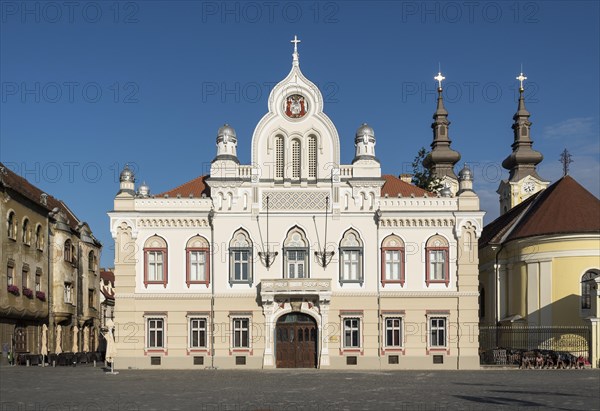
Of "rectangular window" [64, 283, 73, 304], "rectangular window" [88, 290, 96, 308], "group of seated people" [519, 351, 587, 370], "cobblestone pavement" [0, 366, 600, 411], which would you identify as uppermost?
"rectangular window" [64, 283, 73, 304]

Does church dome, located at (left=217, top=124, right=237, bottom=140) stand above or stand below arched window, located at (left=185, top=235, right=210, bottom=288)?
above

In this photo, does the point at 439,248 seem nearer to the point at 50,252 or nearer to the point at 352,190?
the point at 352,190

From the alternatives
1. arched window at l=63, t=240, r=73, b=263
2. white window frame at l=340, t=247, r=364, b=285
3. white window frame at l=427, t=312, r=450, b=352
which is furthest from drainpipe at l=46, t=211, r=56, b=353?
white window frame at l=427, t=312, r=450, b=352

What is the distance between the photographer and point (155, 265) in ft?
148

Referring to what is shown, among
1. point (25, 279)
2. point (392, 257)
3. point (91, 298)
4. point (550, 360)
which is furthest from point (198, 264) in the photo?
point (91, 298)

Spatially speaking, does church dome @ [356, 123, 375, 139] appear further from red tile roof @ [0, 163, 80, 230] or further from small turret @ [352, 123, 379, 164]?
red tile roof @ [0, 163, 80, 230]

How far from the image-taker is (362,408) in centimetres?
2255

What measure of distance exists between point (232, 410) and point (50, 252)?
38822mm

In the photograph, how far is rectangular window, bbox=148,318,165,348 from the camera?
44750 millimetres

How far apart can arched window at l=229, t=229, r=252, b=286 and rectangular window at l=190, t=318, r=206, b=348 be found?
2.63m

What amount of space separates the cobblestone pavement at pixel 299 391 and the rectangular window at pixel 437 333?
460cm

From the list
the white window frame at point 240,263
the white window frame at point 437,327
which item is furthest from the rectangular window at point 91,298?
the white window frame at point 437,327

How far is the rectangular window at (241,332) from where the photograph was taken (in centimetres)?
4462

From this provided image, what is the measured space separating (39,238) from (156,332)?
15021 millimetres
